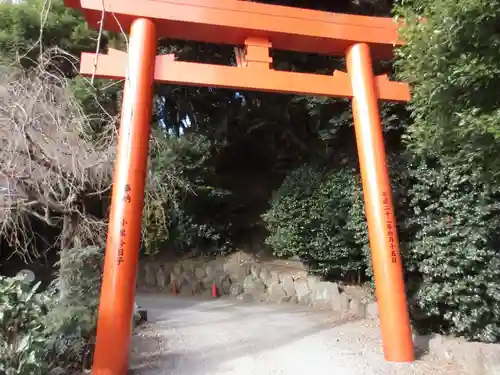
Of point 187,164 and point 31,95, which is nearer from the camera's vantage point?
point 31,95

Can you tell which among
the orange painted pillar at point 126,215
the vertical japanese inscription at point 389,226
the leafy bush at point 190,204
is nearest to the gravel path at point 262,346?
the orange painted pillar at point 126,215

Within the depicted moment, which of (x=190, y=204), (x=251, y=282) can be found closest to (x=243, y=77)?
(x=251, y=282)

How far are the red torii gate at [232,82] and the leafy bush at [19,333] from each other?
0.95m

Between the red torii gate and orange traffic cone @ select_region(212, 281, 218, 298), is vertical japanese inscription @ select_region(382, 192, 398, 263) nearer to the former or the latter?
the red torii gate

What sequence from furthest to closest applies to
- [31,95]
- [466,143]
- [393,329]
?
[393,329], [31,95], [466,143]

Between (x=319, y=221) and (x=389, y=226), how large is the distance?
134 inches

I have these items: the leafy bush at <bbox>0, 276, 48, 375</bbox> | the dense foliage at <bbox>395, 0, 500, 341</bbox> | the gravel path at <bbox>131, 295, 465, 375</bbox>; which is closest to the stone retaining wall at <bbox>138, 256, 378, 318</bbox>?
the gravel path at <bbox>131, 295, 465, 375</bbox>

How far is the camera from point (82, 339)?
4746mm

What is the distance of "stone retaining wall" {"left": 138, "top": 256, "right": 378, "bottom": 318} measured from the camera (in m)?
8.59

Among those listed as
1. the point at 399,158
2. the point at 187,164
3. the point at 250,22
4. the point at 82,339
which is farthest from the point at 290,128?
the point at 82,339

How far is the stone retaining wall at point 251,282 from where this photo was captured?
859 cm

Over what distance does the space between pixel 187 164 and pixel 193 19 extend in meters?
6.34

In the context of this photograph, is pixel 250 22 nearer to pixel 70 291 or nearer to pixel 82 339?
pixel 70 291

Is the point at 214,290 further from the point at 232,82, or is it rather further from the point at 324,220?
the point at 232,82
